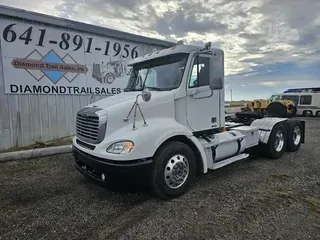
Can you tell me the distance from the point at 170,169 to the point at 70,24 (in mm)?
7005

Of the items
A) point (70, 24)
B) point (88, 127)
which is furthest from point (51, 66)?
point (88, 127)

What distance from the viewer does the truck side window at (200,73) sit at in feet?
14.2

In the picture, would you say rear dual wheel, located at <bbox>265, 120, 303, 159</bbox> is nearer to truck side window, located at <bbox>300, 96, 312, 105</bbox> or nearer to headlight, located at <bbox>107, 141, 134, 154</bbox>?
headlight, located at <bbox>107, 141, 134, 154</bbox>

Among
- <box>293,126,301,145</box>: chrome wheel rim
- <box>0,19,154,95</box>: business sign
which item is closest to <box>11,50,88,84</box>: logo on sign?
<box>0,19,154,95</box>: business sign

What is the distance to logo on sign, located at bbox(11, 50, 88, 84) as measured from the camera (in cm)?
762

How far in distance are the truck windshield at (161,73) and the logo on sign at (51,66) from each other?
460cm

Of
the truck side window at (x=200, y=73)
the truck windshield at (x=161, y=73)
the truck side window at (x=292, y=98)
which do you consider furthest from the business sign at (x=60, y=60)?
the truck side window at (x=292, y=98)

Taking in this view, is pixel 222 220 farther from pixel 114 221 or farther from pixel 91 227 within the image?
pixel 91 227

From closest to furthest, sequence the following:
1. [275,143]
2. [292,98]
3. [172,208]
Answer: [172,208], [275,143], [292,98]

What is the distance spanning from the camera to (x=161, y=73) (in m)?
4.44

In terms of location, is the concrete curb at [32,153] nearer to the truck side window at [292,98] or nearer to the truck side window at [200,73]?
the truck side window at [200,73]

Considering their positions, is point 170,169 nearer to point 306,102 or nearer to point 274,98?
point 274,98

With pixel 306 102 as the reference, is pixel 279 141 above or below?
below

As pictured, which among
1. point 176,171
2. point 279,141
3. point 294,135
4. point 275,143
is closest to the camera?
point 176,171
